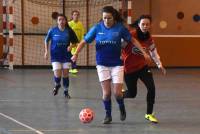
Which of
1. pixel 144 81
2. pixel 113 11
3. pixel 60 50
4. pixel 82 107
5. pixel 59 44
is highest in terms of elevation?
pixel 113 11

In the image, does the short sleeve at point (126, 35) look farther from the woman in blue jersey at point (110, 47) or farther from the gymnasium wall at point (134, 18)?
the gymnasium wall at point (134, 18)

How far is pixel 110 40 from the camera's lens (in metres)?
8.38

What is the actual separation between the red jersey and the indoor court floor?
880 millimetres

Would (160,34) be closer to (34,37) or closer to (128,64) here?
(34,37)

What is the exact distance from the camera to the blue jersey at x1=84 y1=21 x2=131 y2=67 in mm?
8367

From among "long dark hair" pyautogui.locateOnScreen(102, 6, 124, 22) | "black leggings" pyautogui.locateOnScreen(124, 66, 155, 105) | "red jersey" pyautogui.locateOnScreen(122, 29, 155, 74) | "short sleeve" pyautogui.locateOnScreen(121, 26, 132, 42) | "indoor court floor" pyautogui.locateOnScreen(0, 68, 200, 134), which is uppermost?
"long dark hair" pyautogui.locateOnScreen(102, 6, 124, 22)

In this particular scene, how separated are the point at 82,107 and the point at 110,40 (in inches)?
90.0

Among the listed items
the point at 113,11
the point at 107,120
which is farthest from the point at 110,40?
the point at 107,120

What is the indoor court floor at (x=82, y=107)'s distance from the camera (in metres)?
8.06

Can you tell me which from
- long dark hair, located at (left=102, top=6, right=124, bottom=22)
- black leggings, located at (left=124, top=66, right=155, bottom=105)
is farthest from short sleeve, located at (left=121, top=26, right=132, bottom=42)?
black leggings, located at (left=124, top=66, right=155, bottom=105)

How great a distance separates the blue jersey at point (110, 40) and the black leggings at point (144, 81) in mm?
618

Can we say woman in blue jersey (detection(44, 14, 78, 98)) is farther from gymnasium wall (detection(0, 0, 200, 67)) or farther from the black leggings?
gymnasium wall (detection(0, 0, 200, 67))

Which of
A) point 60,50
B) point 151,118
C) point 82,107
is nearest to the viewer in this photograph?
point 151,118

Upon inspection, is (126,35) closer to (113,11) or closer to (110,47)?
(110,47)
